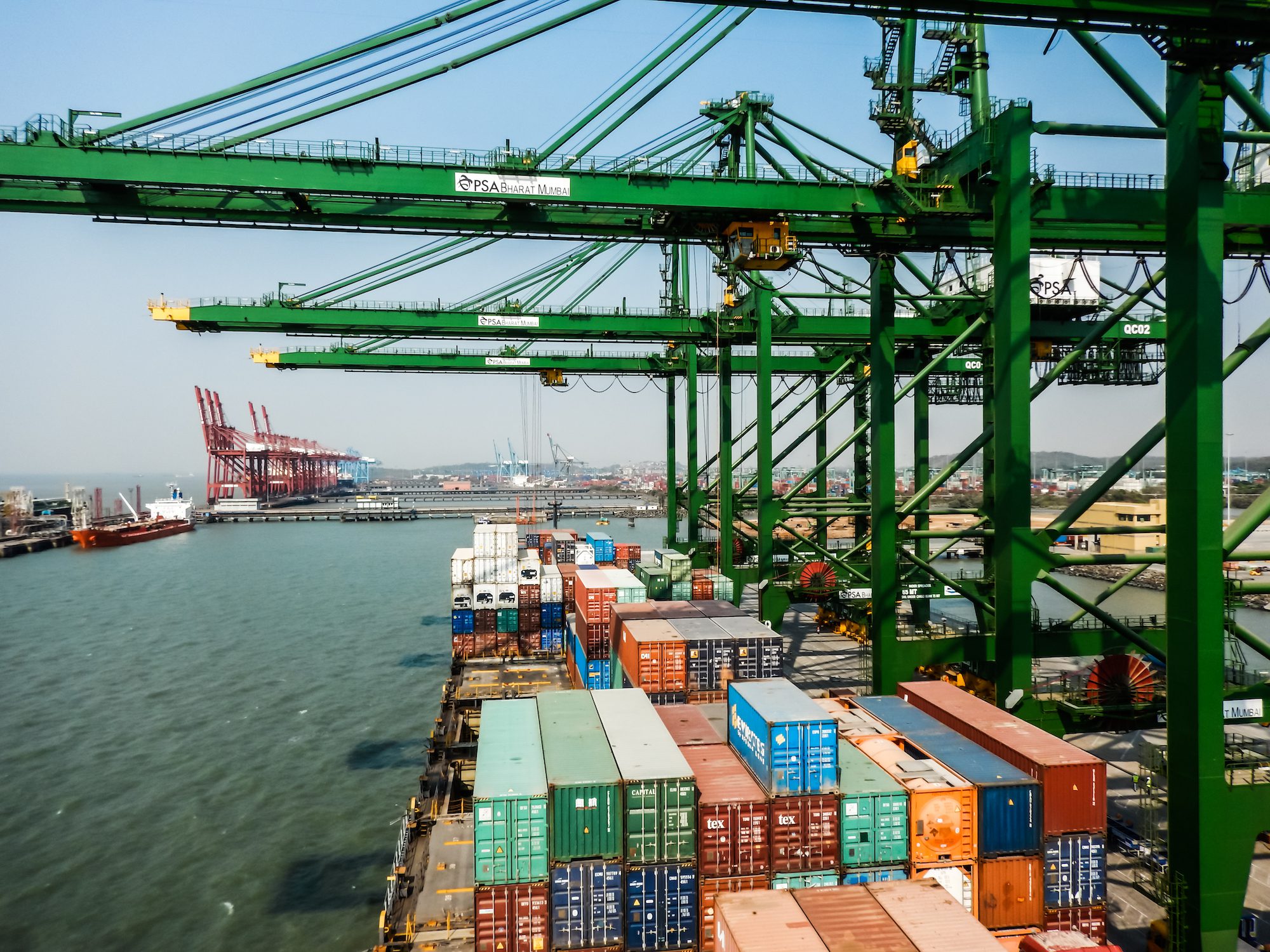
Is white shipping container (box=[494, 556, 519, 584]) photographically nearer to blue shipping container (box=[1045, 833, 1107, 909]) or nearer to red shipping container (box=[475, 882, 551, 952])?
red shipping container (box=[475, 882, 551, 952])

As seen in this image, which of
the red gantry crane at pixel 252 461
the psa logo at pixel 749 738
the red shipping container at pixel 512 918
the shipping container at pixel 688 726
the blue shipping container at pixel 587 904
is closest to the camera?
the red shipping container at pixel 512 918

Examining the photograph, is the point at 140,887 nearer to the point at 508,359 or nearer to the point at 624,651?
the point at 624,651

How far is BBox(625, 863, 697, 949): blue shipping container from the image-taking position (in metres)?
11.7

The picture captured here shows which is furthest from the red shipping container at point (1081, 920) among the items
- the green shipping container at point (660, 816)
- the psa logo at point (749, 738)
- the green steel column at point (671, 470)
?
the green steel column at point (671, 470)

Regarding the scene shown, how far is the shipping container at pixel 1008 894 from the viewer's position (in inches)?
467

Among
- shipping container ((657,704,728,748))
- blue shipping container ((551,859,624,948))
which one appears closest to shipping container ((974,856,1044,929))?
shipping container ((657,704,728,748))

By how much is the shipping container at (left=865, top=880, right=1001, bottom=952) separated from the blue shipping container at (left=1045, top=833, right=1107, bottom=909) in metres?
3.00

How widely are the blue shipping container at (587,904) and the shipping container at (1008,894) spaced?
17.6 feet

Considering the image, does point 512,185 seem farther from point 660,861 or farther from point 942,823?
point 942,823

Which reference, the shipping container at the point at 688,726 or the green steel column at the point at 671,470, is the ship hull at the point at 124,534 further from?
the shipping container at the point at 688,726

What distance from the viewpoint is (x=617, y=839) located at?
1177 cm

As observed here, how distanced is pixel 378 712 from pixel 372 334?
14.5 m

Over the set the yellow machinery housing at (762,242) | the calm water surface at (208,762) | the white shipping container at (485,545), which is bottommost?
the calm water surface at (208,762)

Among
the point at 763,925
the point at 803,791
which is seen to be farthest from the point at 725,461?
the point at 763,925
